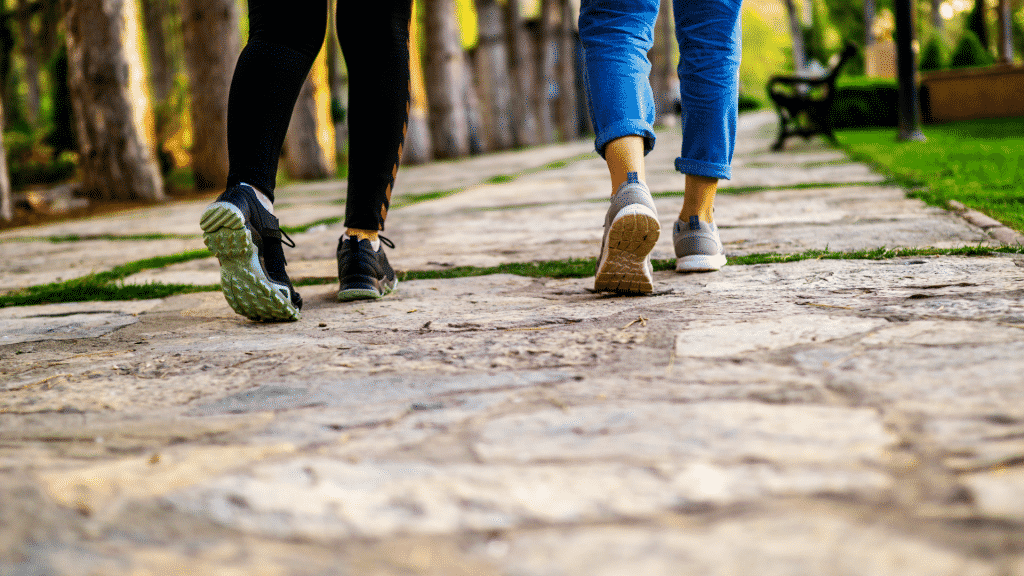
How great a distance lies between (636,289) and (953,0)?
26523 millimetres

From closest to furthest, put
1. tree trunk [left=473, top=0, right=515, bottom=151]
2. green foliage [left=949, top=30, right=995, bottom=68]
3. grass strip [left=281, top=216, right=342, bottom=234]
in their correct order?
grass strip [left=281, top=216, right=342, bottom=234]
green foliage [left=949, top=30, right=995, bottom=68]
tree trunk [left=473, top=0, right=515, bottom=151]

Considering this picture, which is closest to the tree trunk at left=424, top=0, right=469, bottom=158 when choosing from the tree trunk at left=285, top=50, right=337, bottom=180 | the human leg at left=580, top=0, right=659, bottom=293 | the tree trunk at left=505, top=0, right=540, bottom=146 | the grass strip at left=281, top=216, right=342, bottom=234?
the tree trunk at left=285, top=50, right=337, bottom=180

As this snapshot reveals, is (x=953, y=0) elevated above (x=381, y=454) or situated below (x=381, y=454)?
above

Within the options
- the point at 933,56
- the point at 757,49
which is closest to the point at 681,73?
the point at 933,56

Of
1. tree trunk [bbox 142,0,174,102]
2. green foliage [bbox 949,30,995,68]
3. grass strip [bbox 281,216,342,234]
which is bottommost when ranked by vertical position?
grass strip [bbox 281,216,342,234]

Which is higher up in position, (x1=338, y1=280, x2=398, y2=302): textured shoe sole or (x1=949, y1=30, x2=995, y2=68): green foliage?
(x1=949, y1=30, x2=995, y2=68): green foliage

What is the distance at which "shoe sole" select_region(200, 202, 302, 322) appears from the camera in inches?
68.4

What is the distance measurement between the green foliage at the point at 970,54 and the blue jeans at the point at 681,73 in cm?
1260

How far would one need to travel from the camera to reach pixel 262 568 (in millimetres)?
721

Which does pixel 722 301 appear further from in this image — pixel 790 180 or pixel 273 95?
pixel 790 180

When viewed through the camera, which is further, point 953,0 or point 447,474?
point 953,0

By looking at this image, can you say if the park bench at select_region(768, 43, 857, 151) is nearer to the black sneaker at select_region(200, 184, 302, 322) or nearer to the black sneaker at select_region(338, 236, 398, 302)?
the black sneaker at select_region(338, 236, 398, 302)

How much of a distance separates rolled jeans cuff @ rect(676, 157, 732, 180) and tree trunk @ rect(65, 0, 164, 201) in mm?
5480

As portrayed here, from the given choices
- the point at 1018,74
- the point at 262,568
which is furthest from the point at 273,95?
the point at 1018,74
